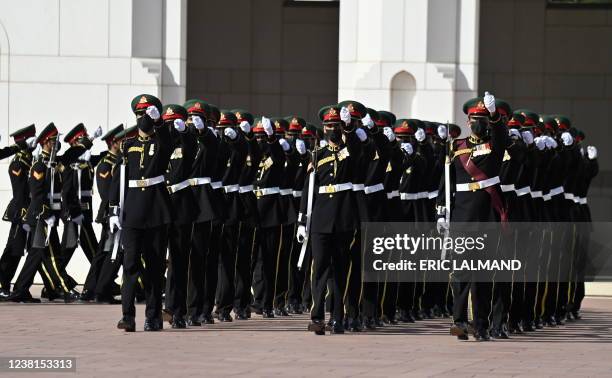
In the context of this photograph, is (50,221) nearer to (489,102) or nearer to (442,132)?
(442,132)

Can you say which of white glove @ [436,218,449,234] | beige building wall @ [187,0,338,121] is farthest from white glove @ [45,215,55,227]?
beige building wall @ [187,0,338,121]

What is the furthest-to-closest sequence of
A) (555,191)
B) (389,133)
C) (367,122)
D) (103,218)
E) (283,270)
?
1. (103,218)
2. (283,270)
3. (555,191)
4. (389,133)
5. (367,122)

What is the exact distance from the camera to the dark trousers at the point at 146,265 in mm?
14023

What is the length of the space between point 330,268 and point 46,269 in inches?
175

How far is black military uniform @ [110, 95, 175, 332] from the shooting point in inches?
553

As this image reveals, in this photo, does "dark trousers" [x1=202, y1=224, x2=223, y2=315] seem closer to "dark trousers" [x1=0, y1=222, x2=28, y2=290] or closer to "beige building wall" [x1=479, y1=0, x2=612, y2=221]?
"dark trousers" [x1=0, y1=222, x2=28, y2=290]

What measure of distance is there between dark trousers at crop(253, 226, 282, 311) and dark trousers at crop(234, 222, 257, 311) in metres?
0.39

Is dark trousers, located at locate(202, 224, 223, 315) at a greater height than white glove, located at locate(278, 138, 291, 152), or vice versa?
white glove, located at locate(278, 138, 291, 152)

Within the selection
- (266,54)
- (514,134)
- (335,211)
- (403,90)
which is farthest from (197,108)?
(266,54)

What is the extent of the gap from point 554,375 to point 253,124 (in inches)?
244

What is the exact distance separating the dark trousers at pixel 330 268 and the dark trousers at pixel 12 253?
459cm

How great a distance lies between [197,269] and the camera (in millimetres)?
14812

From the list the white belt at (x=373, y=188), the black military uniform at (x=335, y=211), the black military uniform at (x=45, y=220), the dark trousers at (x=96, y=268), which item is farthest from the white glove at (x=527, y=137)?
the black military uniform at (x=45, y=220)

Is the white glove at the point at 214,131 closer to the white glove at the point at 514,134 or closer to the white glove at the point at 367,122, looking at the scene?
the white glove at the point at 367,122
